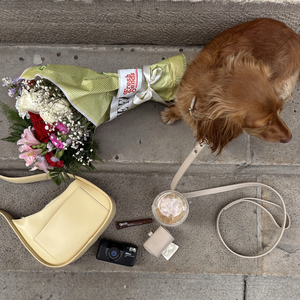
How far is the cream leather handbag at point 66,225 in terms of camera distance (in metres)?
1.94

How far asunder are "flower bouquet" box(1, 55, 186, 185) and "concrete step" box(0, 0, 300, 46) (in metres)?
0.37

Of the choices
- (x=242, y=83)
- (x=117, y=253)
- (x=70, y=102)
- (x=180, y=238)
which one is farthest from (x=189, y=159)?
(x=117, y=253)

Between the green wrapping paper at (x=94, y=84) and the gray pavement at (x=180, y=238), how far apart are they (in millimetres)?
398

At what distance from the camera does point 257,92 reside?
1229 millimetres

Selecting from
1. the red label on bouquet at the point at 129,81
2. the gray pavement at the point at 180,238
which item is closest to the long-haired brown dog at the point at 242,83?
the red label on bouquet at the point at 129,81

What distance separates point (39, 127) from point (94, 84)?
17.0 inches

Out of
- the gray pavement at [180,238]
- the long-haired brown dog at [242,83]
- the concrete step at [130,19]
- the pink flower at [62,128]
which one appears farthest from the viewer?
the gray pavement at [180,238]

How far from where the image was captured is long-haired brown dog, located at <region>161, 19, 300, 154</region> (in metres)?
1.25

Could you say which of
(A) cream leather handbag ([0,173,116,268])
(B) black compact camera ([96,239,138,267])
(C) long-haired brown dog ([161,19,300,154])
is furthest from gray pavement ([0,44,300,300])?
(C) long-haired brown dog ([161,19,300,154])

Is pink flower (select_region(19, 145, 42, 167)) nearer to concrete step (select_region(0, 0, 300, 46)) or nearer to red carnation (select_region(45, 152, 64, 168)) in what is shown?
red carnation (select_region(45, 152, 64, 168))

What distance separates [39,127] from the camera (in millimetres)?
1507

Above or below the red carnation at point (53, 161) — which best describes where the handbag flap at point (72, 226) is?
below

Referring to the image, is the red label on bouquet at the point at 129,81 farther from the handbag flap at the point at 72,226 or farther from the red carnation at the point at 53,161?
the handbag flap at the point at 72,226

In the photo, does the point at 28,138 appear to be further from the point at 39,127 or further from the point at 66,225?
the point at 66,225
